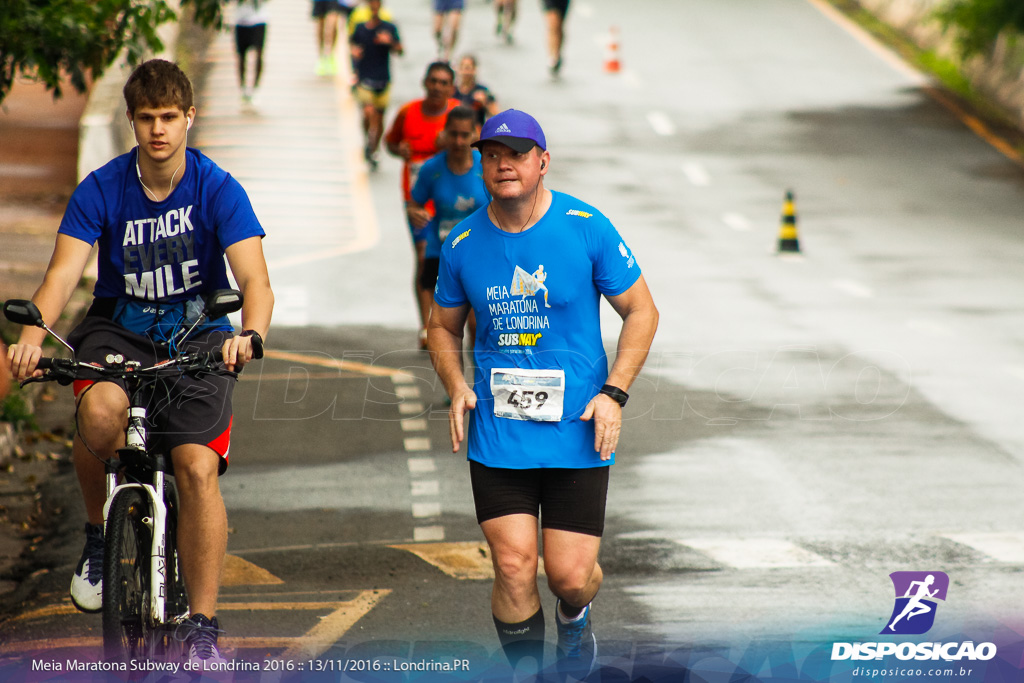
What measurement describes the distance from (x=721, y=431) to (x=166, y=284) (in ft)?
18.5

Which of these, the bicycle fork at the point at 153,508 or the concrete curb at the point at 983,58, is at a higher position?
the bicycle fork at the point at 153,508

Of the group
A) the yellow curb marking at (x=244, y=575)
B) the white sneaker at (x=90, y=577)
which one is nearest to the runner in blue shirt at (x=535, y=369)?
the white sneaker at (x=90, y=577)

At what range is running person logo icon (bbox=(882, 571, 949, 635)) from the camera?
639 centimetres

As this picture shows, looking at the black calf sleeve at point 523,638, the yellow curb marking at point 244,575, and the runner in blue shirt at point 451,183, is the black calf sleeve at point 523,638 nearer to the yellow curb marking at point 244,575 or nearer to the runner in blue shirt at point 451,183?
the yellow curb marking at point 244,575

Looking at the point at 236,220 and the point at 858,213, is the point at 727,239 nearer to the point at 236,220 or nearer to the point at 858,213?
the point at 858,213

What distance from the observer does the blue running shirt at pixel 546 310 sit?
5.35m

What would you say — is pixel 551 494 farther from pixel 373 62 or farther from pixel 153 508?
pixel 373 62

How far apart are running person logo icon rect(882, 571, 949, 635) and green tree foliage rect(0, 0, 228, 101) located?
5367 millimetres

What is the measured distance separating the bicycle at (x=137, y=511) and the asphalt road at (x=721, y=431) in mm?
890

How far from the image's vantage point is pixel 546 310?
17.6 ft

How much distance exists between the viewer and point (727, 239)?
18.1 metres

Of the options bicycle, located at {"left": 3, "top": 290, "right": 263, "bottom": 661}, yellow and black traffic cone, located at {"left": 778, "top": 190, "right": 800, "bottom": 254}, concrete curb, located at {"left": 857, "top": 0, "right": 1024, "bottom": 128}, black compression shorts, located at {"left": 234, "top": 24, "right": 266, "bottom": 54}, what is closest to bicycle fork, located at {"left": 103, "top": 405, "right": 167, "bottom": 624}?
bicycle, located at {"left": 3, "top": 290, "right": 263, "bottom": 661}

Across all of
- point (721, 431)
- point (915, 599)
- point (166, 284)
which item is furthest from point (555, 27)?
point (166, 284)

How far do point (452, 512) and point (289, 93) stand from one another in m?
18.8
